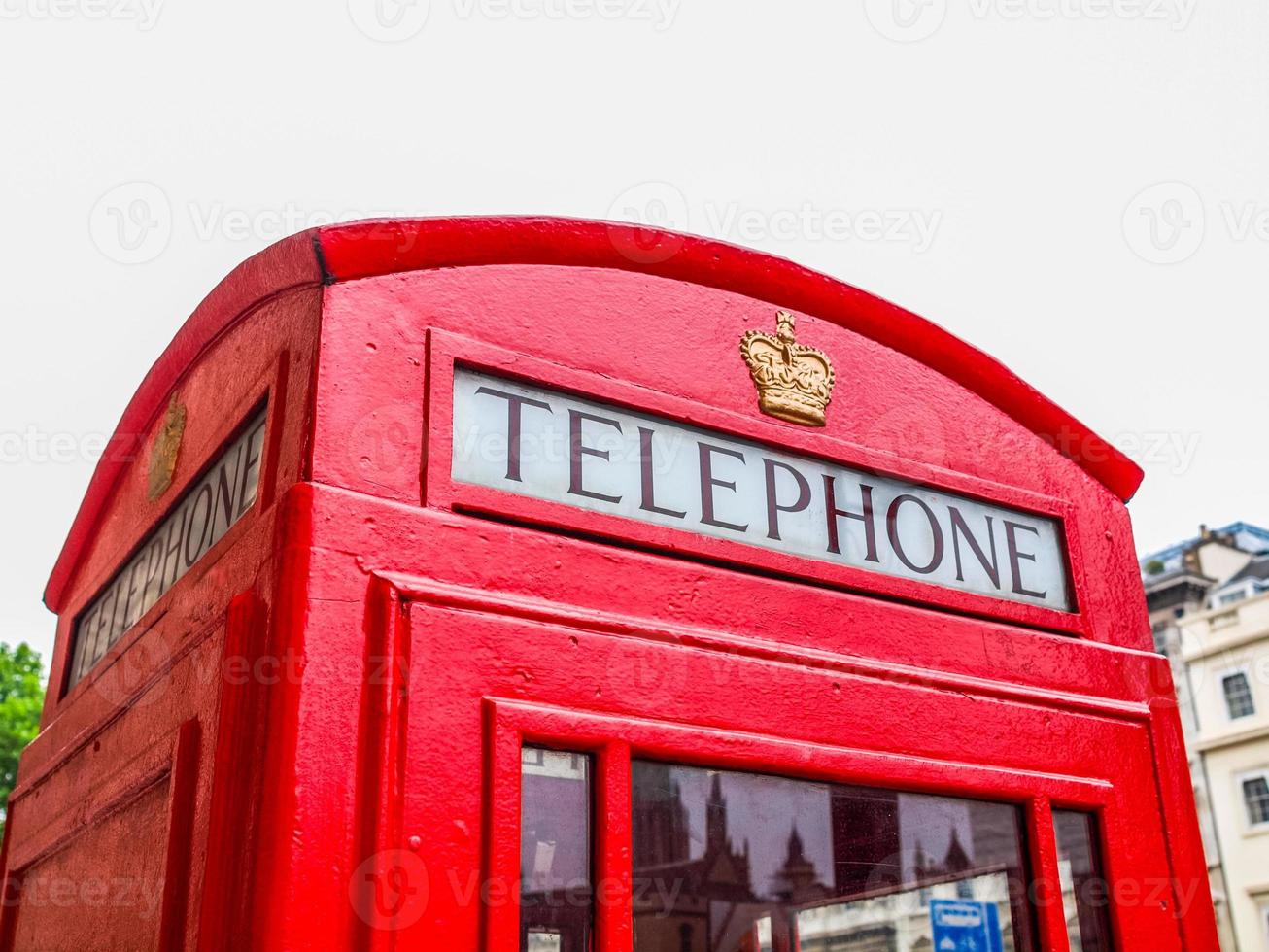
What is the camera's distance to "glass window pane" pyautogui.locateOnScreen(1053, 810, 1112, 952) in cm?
312

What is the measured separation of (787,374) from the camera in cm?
332

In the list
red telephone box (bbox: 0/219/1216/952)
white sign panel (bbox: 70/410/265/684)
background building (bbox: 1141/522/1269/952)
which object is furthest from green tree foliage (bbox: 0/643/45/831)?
background building (bbox: 1141/522/1269/952)

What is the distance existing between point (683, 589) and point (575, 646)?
1.11 ft

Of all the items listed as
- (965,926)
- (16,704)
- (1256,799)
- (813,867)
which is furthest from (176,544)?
(1256,799)

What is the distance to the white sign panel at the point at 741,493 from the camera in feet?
9.15

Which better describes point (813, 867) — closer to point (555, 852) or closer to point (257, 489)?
point (555, 852)

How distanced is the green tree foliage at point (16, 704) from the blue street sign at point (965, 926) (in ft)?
61.6

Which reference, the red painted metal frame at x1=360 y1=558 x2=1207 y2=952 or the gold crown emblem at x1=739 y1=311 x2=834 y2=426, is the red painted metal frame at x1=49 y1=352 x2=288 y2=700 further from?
the gold crown emblem at x1=739 y1=311 x2=834 y2=426

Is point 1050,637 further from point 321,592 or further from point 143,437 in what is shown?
point 143,437

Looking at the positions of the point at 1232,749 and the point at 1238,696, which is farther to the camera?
the point at 1238,696

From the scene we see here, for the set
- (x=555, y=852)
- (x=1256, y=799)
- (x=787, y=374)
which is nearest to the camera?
(x=555, y=852)

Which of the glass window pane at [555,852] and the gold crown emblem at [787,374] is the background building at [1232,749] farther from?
the glass window pane at [555,852]

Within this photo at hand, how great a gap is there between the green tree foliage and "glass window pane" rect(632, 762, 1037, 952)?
18757 millimetres

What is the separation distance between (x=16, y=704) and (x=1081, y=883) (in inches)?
802
